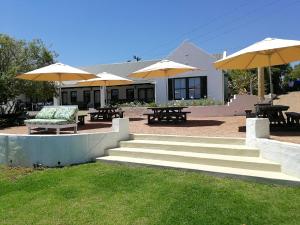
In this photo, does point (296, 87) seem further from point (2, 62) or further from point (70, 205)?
point (70, 205)

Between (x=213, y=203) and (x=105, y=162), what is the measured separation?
4.11 m

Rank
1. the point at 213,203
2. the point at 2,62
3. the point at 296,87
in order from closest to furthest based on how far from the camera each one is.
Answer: the point at 213,203 < the point at 2,62 < the point at 296,87

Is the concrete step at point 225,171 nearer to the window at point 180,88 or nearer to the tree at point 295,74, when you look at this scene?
the window at point 180,88

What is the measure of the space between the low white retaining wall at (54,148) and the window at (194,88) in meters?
17.3

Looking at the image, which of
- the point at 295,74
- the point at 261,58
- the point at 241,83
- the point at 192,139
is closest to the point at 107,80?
the point at 261,58

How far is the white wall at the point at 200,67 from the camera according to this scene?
26.5 meters

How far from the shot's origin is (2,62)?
20.4 metres

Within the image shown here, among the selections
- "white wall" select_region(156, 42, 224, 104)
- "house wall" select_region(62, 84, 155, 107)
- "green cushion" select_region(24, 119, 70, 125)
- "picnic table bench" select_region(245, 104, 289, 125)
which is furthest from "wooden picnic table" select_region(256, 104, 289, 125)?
"house wall" select_region(62, 84, 155, 107)

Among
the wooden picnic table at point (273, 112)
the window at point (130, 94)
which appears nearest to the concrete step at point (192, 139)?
the wooden picnic table at point (273, 112)

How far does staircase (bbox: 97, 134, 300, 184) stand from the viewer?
7.69 m

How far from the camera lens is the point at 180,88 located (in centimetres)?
2769

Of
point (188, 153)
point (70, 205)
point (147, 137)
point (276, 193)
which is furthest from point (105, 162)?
point (276, 193)

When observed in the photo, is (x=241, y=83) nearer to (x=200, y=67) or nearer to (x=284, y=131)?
(x=200, y=67)

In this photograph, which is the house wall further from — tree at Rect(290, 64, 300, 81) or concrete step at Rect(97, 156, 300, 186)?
tree at Rect(290, 64, 300, 81)
